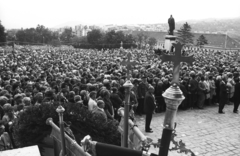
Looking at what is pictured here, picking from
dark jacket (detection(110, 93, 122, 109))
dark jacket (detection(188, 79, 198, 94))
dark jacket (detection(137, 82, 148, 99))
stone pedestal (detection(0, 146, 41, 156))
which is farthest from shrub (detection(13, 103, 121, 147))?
dark jacket (detection(188, 79, 198, 94))

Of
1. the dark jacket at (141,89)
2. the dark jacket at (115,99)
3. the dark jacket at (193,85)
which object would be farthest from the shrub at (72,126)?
the dark jacket at (193,85)

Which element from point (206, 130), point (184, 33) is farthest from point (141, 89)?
point (184, 33)

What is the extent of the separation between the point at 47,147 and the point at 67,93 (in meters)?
3.36

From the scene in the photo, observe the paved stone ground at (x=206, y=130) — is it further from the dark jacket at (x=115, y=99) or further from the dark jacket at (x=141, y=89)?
the dark jacket at (x=115, y=99)

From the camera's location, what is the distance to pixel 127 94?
345cm

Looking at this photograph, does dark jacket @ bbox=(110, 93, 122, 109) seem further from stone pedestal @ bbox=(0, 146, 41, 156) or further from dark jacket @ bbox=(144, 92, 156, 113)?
stone pedestal @ bbox=(0, 146, 41, 156)

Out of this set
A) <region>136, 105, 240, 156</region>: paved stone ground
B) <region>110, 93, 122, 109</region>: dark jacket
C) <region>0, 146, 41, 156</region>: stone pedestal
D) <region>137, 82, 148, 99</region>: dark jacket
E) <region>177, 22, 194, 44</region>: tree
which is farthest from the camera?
<region>177, 22, 194, 44</region>: tree

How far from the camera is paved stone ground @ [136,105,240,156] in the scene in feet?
22.5

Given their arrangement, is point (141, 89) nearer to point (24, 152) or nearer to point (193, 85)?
point (193, 85)

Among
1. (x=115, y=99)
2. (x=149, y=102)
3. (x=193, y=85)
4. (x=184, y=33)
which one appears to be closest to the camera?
(x=149, y=102)

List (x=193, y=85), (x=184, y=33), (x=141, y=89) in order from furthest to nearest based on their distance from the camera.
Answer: (x=184, y=33) → (x=193, y=85) → (x=141, y=89)

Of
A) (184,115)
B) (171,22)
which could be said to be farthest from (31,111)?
(171,22)

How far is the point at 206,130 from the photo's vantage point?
27.2ft

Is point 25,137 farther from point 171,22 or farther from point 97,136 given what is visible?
point 171,22
